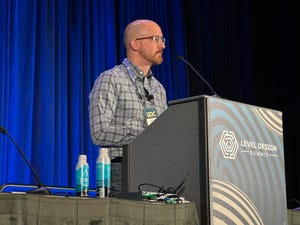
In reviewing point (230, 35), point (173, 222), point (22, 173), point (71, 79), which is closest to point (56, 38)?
point (71, 79)

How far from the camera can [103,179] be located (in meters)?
1.78

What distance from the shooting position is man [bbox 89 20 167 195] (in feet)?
7.02

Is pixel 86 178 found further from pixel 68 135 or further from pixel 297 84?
pixel 297 84

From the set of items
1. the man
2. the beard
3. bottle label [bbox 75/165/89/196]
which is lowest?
bottle label [bbox 75/165/89/196]

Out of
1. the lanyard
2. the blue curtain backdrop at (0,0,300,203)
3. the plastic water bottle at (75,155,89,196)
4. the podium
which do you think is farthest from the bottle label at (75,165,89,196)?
the blue curtain backdrop at (0,0,300,203)

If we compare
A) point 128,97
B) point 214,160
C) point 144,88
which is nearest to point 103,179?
point 214,160

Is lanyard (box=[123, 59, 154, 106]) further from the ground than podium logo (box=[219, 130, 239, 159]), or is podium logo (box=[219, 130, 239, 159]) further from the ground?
lanyard (box=[123, 59, 154, 106])

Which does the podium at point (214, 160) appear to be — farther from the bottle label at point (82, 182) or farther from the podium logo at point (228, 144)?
the bottle label at point (82, 182)

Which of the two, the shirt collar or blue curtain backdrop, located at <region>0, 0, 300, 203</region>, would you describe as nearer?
the shirt collar

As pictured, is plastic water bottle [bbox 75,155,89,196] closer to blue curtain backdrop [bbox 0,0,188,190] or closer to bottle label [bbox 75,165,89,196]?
bottle label [bbox 75,165,89,196]

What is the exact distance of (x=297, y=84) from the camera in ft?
16.8

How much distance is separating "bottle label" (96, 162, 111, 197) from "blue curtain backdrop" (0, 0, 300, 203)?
1.93 m

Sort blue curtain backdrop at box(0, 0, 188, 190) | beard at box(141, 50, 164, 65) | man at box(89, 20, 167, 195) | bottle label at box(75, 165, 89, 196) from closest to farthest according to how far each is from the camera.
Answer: bottle label at box(75, 165, 89, 196) < man at box(89, 20, 167, 195) < beard at box(141, 50, 164, 65) < blue curtain backdrop at box(0, 0, 188, 190)

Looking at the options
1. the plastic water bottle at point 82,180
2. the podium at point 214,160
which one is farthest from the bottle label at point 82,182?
the podium at point 214,160
